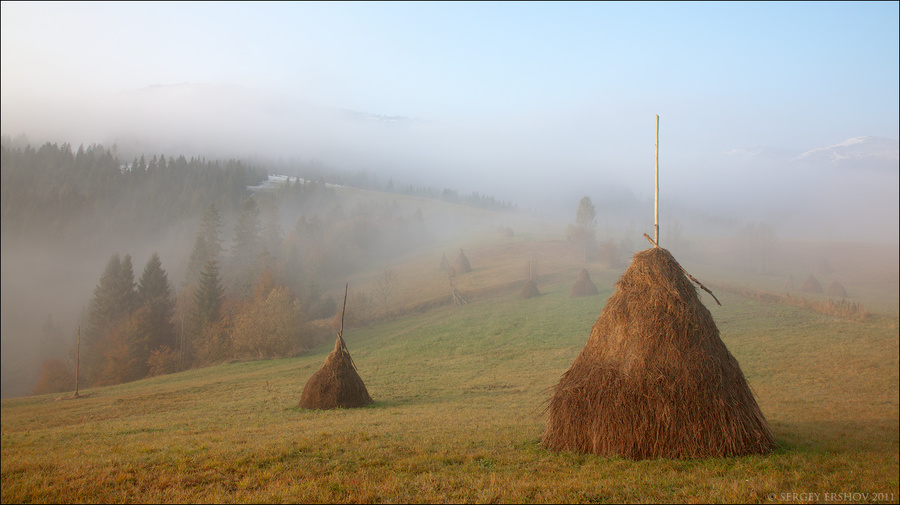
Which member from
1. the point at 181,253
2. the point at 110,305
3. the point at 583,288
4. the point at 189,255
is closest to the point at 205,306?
the point at 110,305

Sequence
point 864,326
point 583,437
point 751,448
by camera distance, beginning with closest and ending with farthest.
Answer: point 751,448 < point 583,437 < point 864,326

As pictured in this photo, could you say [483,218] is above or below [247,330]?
above

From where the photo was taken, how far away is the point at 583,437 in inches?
416

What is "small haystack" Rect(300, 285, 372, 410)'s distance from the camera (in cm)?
2242

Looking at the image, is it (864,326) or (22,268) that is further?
(22,268)

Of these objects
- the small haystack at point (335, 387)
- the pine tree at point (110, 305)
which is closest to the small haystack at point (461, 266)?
the pine tree at point (110, 305)

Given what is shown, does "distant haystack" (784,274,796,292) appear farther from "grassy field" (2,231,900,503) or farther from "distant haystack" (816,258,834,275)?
"grassy field" (2,231,900,503)

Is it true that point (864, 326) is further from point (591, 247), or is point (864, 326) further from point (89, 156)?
point (89, 156)

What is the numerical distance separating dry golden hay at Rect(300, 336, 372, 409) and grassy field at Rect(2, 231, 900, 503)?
1.08 meters

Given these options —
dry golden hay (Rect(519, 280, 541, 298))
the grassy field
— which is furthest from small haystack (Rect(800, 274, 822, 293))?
dry golden hay (Rect(519, 280, 541, 298))

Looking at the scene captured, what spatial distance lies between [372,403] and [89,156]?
6852 inches

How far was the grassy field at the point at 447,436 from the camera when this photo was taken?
26.9 feet

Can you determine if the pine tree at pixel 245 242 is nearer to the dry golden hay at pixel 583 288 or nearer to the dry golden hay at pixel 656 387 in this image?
the dry golden hay at pixel 583 288

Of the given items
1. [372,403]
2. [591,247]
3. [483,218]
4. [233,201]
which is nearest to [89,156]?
[233,201]
